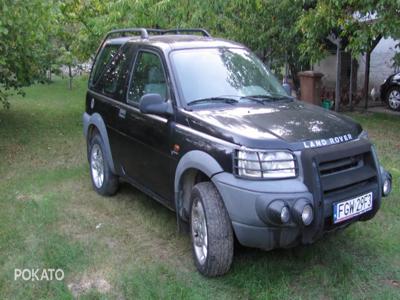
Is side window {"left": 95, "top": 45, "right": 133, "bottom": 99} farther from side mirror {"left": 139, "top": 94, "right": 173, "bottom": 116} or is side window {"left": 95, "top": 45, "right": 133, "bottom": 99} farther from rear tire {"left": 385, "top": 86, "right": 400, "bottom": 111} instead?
rear tire {"left": 385, "top": 86, "right": 400, "bottom": 111}

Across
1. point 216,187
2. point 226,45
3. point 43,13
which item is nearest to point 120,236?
point 216,187

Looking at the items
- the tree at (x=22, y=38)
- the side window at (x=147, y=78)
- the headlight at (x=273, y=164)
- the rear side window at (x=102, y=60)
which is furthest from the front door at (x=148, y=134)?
the tree at (x=22, y=38)

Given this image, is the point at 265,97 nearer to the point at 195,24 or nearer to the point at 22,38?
the point at 195,24

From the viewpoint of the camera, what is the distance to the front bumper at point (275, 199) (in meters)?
3.58

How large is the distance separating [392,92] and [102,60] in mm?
9028

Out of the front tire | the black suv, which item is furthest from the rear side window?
the front tire

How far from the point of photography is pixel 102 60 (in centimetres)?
630

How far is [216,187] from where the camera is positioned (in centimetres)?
392

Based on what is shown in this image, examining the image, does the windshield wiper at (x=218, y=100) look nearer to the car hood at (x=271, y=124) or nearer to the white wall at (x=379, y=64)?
the car hood at (x=271, y=124)

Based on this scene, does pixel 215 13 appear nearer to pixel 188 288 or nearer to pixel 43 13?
pixel 43 13

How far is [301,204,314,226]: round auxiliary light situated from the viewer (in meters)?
3.54

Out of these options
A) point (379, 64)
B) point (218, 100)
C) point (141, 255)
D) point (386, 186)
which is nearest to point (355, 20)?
point (218, 100)

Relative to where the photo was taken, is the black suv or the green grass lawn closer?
the black suv

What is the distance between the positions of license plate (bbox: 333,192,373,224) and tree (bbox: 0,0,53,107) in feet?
17.8
